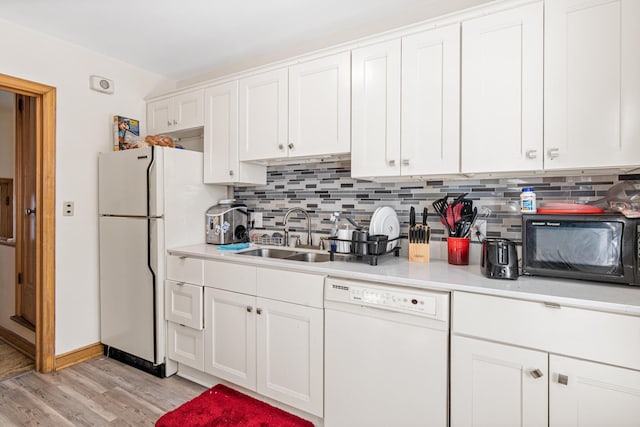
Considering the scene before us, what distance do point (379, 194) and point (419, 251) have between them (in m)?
0.51

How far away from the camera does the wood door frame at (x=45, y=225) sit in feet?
8.17

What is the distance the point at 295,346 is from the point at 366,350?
43cm

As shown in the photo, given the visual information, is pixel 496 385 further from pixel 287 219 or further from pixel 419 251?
pixel 287 219

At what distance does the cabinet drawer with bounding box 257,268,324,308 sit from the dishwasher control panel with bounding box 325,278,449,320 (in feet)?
0.22

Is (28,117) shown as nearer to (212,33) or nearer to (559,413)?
(212,33)

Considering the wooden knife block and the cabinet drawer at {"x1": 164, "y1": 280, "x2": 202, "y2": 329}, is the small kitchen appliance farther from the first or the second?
the wooden knife block

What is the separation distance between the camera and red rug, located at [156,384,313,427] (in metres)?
1.90

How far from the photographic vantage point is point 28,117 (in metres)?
2.98

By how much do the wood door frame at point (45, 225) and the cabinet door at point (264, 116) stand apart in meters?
1.38

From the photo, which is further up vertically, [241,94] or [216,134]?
[241,94]

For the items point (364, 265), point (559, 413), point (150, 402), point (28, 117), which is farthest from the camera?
point (28, 117)

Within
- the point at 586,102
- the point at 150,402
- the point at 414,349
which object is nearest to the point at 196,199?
the point at 150,402

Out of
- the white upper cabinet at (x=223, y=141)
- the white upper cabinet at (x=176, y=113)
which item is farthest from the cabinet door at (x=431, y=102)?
the white upper cabinet at (x=176, y=113)

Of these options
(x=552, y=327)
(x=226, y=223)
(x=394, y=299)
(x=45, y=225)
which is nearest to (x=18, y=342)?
(x=45, y=225)
